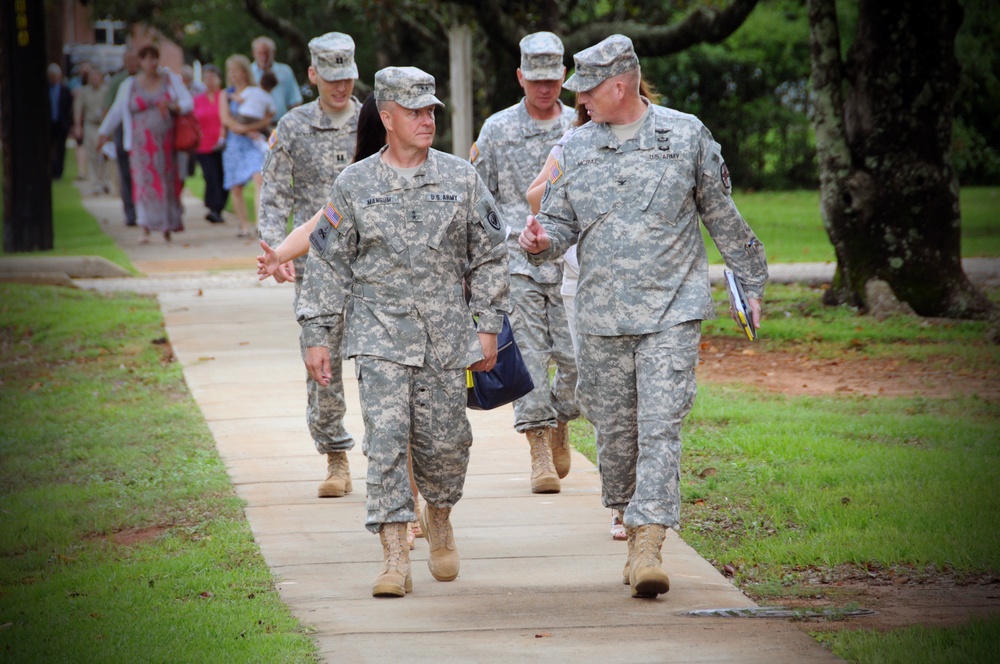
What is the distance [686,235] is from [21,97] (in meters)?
13.8

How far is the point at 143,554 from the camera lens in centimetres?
629

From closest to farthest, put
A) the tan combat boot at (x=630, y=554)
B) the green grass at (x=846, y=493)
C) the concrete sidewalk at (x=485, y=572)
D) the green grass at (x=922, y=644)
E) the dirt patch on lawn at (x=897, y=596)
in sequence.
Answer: the green grass at (x=922, y=644) < the concrete sidewalk at (x=485, y=572) < the dirt patch on lawn at (x=897, y=596) < the tan combat boot at (x=630, y=554) < the green grass at (x=846, y=493)

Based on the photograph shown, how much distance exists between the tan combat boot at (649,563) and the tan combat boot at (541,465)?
188 cm

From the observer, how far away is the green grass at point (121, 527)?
510 centimetres

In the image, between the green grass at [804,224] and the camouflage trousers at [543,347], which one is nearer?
the camouflage trousers at [543,347]

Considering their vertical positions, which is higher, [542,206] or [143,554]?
[542,206]

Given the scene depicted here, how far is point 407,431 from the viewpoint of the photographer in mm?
5535

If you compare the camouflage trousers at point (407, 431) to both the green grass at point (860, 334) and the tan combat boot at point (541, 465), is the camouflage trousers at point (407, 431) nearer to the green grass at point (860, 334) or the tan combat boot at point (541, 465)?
the tan combat boot at point (541, 465)

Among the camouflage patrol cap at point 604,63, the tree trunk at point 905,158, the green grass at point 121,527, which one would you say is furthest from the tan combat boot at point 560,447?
the tree trunk at point 905,158

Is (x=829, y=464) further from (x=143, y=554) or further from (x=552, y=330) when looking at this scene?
(x=143, y=554)

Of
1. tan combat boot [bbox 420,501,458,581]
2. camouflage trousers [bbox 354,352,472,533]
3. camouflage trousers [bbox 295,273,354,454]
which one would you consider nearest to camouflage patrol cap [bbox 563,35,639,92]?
camouflage trousers [bbox 354,352,472,533]

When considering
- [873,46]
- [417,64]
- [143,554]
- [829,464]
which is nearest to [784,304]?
[873,46]

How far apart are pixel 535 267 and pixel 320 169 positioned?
1205mm

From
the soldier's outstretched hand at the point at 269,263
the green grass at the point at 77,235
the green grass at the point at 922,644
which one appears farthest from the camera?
the green grass at the point at 77,235
